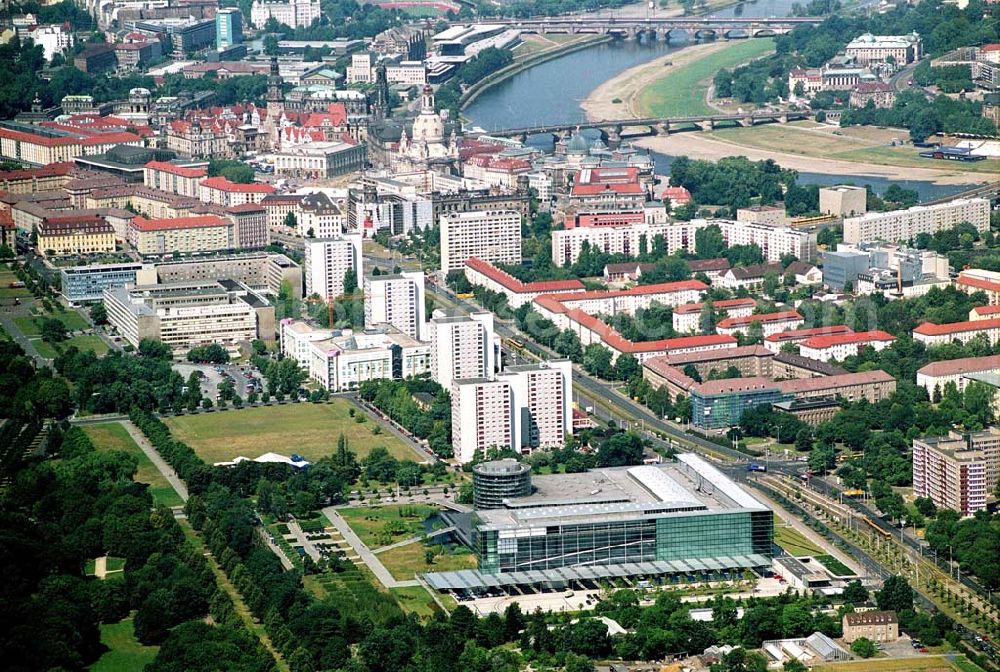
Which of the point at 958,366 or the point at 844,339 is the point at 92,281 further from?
the point at 958,366

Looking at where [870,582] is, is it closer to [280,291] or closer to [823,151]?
[280,291]

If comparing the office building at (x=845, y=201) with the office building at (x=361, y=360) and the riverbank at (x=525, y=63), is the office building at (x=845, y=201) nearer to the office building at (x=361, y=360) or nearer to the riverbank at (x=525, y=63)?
the office building at (x=361, y=360)

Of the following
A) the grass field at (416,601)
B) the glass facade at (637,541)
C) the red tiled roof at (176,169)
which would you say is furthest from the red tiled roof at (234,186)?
the grass field at (416,601)

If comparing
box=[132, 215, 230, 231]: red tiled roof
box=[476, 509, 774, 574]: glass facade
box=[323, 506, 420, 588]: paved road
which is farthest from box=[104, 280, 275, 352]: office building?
box=[476, 509, 774, 574]: glass facade

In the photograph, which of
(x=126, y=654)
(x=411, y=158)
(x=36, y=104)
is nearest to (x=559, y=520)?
(x=126, y=654)

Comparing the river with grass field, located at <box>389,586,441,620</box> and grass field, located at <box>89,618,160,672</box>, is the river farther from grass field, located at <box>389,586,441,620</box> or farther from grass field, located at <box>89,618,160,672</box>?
grass field, located at <box>89,618,160,672</box>

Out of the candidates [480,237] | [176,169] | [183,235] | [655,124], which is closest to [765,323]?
[480,237]
